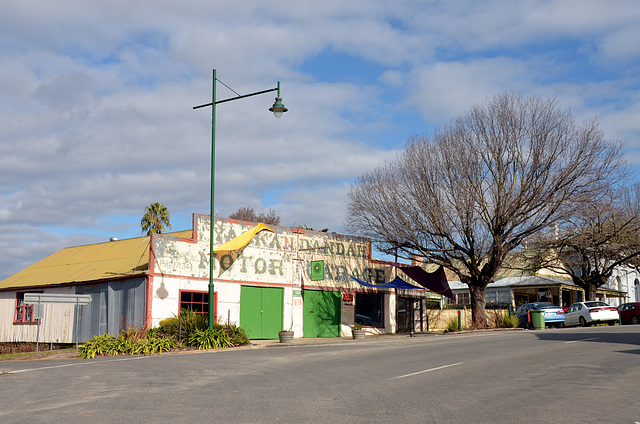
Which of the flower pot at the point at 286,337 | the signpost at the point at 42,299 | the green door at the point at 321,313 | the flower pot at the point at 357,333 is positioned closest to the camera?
the signpost at the point at 42,299

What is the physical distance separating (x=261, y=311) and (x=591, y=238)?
66.4ft

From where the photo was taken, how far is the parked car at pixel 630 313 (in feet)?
121

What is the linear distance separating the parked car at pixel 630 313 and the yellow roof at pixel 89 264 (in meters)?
26.0

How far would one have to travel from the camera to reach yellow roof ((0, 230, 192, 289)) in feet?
93.6

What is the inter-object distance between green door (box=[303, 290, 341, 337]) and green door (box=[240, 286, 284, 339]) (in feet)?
5.86

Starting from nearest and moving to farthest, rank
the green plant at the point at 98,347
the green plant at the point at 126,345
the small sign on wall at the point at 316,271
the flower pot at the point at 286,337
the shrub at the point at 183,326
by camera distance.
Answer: the green plant at the point at 98,347 < the green plant at the point at 126,345 < the shrub at the point at 183,326 < the flower pot at the point at 286,337 < the small sign on wall at the point at 316,271

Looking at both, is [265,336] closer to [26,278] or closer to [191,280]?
[191,280]

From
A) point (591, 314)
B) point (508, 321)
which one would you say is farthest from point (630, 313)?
point (508, 321)

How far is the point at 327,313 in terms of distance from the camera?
107 ft

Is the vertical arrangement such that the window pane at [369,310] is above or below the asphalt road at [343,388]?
above

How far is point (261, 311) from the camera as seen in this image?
96.6 ft

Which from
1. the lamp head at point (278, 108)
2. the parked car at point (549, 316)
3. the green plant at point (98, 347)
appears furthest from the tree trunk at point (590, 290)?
the green plant at point (98, 347)

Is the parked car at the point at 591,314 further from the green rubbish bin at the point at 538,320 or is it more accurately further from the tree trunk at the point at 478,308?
the tree trunk at the point at 478,308

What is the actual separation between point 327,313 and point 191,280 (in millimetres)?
8329
